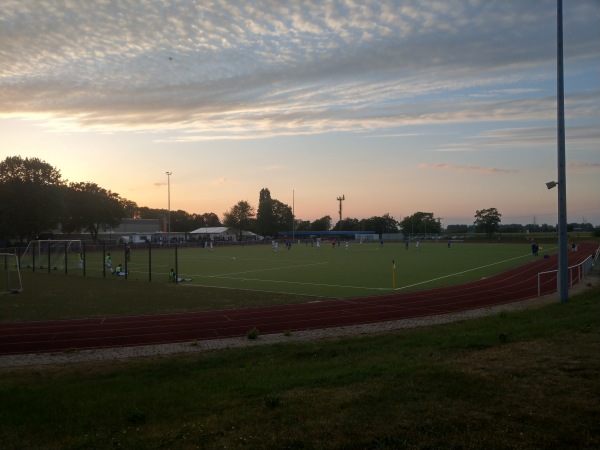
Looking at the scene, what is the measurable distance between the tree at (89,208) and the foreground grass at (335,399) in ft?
273

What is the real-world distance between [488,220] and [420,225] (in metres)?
22.1

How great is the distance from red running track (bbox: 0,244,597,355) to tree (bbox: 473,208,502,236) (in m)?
143

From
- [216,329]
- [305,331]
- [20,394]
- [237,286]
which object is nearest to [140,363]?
[20,394]

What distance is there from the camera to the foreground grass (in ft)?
16.4

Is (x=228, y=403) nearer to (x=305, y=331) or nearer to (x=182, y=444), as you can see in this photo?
(x=182, y=444)

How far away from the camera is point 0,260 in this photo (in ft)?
164

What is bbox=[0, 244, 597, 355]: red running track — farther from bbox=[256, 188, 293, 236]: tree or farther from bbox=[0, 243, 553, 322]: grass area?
bbox=[256, 188, 293, 236]: tree

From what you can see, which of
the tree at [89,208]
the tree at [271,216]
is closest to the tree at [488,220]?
the tree at [271,216]

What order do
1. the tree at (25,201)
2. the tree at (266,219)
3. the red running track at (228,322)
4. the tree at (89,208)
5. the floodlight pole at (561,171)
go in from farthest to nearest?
1. the tree at (266,219)
2. the tree at (89,208)
3. the tree at (25,201)
4. the floodlight pole at (561,171)
5. the red running track at (228,322)

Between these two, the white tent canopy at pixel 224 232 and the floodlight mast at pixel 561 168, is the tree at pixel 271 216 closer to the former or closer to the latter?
the white tent canopy at pixel 224 232

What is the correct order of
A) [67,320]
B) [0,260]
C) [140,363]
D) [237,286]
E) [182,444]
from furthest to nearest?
[0,260] → [237,286] → [67,320] → [140,363] → [182,444]

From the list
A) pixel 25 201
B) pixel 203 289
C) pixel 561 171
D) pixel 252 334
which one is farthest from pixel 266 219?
pixel 252 334

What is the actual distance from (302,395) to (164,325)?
9.43m

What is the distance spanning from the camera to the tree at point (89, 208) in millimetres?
86562
